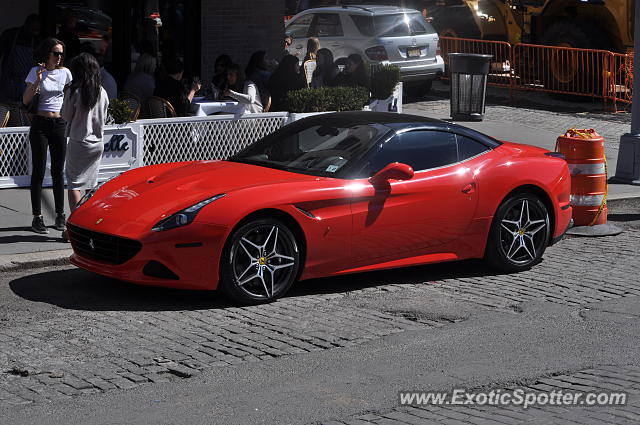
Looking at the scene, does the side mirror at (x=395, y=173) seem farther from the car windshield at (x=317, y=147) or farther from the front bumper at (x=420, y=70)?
the front bumper at (x=420, y=70)

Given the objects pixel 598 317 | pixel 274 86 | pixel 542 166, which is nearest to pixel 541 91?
pixel 274 86

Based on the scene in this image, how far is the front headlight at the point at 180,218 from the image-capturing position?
8.27m

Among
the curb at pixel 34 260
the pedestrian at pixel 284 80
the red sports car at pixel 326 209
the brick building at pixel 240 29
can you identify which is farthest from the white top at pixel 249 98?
the curb at pixel 34 260

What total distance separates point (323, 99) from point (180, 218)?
7319mm

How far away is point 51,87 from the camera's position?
1070 cm

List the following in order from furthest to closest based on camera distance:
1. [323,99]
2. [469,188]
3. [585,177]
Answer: [323,99] → [585,177] → [469,188]

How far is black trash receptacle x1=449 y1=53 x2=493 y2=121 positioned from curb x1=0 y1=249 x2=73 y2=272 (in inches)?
433

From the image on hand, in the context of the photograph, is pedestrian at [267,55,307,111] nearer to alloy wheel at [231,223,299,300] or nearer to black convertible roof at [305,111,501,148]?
black convertible roof at [305,111,501,148]

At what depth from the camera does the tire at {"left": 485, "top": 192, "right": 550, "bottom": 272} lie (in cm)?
977

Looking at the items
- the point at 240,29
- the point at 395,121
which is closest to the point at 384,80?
the point at 240,29

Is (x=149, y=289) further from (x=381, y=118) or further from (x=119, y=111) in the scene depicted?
(x=119, y=111)

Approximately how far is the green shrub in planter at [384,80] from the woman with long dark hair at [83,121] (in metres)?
6.53

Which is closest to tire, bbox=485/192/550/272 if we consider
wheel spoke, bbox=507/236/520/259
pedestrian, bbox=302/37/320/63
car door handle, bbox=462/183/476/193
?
wheel spoke, bbox=507/236/520/259

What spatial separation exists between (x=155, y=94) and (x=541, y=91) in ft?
36.2
